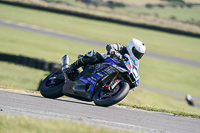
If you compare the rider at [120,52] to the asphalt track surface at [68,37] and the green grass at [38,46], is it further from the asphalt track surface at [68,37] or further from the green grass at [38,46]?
the asphalt track surface at [68,37]

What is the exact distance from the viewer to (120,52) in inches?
307

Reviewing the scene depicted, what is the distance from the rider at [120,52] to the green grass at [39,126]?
300cm

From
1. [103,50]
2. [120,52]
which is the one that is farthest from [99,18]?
[120,52]

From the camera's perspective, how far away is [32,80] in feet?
46.9

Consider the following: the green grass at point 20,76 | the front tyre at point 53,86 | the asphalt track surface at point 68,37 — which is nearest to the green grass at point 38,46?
the asphalt track surface at point 68,37

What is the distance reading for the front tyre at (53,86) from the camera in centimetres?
785

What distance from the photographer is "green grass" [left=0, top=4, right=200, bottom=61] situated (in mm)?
31484

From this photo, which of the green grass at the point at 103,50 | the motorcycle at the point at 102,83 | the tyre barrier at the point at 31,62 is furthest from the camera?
the tyre barrier at the point at 31,62

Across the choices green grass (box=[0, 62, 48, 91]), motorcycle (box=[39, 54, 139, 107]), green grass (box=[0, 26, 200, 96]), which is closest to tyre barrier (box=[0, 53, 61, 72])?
green grass (box=[0, 62, 48, 91])

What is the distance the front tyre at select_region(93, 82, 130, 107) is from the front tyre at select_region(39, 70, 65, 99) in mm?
1097

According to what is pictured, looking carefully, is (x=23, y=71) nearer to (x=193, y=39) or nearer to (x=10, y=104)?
(x=10, y=104)

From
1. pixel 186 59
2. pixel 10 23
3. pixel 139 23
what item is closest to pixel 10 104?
pixel 186 59

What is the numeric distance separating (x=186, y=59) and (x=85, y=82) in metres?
22.2

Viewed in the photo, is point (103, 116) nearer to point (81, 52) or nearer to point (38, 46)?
point (81, 52)
